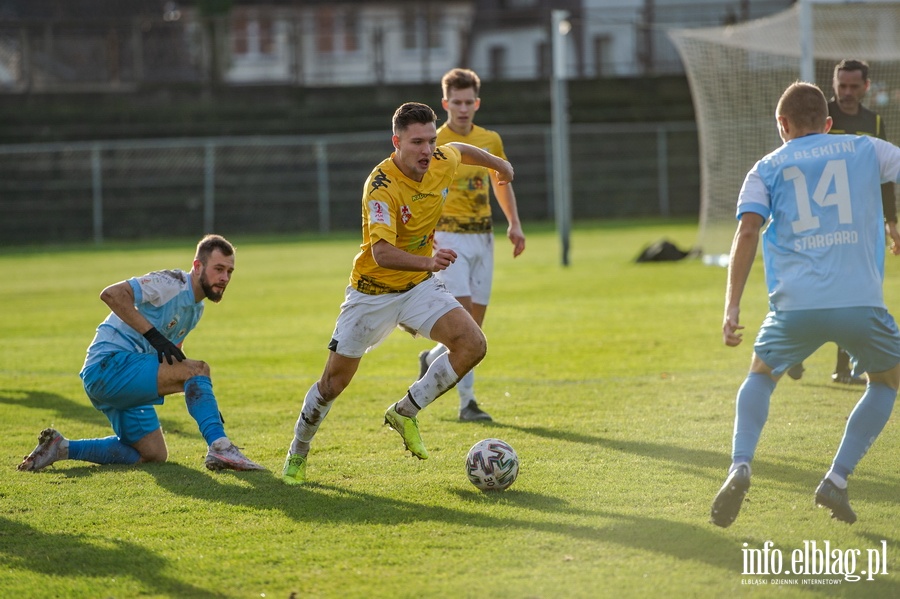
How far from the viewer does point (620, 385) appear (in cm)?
873

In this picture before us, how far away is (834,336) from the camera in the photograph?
15.5ft

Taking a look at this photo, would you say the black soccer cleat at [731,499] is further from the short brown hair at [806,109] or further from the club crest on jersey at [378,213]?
the club crest on jersey at [378,213]

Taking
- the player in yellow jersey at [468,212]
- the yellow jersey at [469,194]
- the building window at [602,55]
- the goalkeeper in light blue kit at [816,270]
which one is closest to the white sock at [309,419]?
the player in yellow jersey at [468,212]

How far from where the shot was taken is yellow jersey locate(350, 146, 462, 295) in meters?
5.82

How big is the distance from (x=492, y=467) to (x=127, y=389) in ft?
7.35

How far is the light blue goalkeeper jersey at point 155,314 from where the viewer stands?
6484mm

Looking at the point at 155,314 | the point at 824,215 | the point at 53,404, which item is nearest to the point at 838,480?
the point at 824,215

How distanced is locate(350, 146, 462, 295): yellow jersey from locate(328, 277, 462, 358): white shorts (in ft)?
0.17

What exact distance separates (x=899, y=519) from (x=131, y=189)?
27603 mm

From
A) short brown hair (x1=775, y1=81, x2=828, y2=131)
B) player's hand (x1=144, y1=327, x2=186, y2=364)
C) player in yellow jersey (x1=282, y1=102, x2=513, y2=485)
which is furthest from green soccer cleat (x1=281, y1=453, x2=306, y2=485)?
short brown hair (x1=775, y1=81, x2=828, y2=131)

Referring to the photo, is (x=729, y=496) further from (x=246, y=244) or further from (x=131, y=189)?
(x=131, y=189)

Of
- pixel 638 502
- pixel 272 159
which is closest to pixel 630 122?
pixel 272 159

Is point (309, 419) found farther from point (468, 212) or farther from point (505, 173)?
point (468, 212)

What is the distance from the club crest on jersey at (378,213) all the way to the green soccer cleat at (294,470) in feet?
4.42
